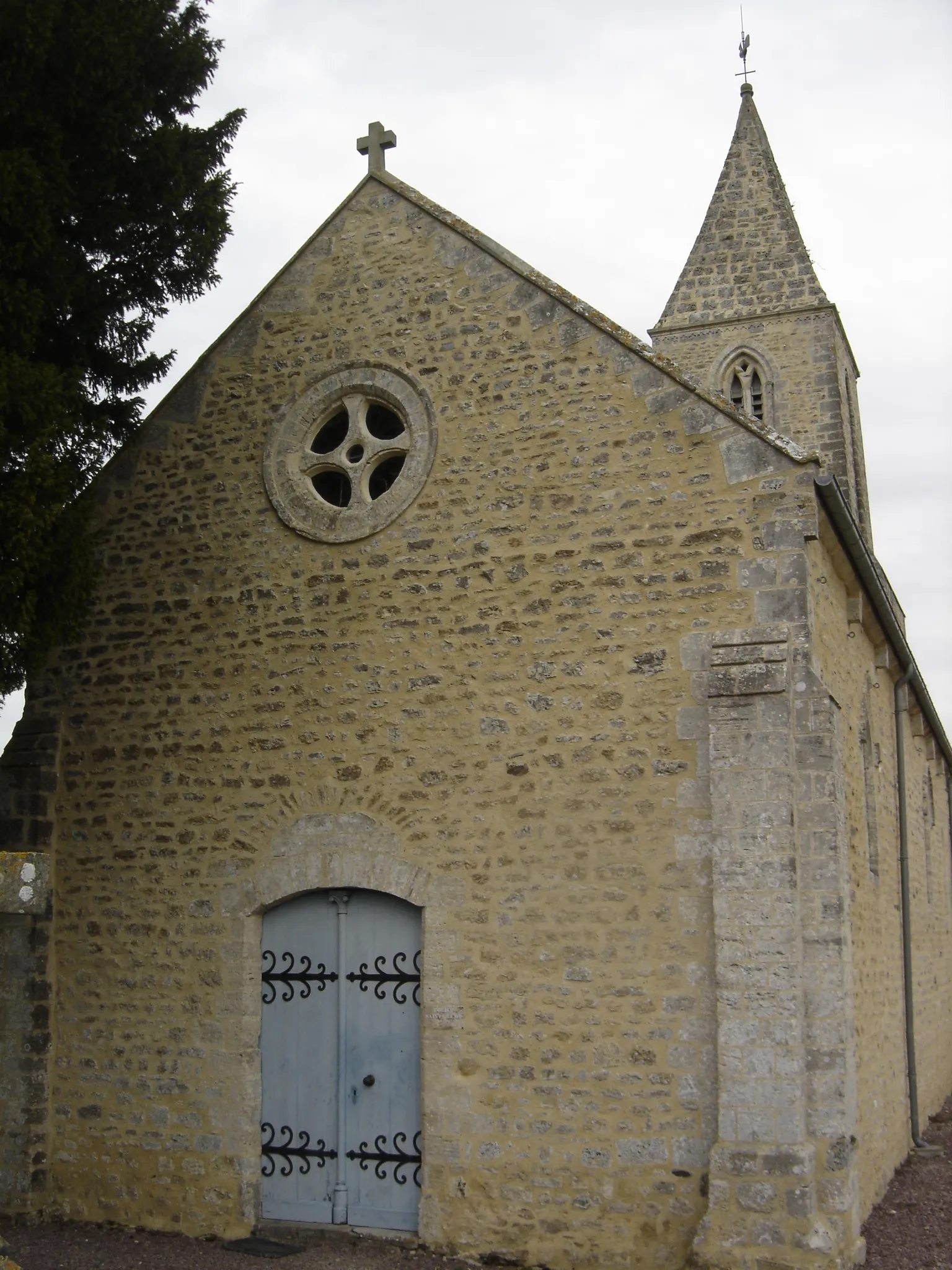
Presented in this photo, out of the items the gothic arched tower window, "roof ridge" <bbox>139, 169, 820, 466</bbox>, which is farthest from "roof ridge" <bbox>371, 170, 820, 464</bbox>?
the gothic arched tower window

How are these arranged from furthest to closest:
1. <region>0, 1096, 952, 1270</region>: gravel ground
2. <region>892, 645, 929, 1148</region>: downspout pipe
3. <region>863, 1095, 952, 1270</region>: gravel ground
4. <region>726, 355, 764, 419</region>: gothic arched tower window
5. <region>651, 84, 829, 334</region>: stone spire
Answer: <region>651, 84, 829, 334</region>: stone spire → <region>726, 355, 764, 419</region>: gothic arched tower window → <region>892, 645, 929, 1148</region>: downspout pipe → <region>0, 1096, 952, 1270</region>: gravel ground → <region>863, 1095, 952, 1270</region>: gravel ground

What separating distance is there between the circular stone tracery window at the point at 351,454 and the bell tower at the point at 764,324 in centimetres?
938

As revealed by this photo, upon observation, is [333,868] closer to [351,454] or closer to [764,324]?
[351,454]

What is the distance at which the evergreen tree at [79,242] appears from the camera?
24.6 ft

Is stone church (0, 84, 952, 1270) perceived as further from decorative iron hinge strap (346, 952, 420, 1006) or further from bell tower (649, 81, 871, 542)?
bell tower (649, 81, 871, 542)

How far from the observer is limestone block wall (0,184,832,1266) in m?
7.26

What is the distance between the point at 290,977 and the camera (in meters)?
8.23

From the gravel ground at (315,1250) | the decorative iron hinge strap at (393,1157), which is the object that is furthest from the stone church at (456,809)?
the gravel ground at (315,1250)

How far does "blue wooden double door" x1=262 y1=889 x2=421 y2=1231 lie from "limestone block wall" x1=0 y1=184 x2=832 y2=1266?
178mm

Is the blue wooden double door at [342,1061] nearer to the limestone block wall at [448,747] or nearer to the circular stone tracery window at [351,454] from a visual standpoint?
the limestone block wall at [448,747]

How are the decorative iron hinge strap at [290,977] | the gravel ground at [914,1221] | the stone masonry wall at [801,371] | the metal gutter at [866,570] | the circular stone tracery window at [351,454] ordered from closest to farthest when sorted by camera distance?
1. the gravel ground at [914,1221]
2. the metal gutter at [866,570]
3. the decorative iron hinge strap at [290,977]
4. the circular stone tracery window at [351,454]
5. the stone masonry wall at [801,371]

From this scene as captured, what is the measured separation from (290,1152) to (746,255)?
1510 cm

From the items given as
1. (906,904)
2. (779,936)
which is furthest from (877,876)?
(779,936)

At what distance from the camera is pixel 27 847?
8961 millimetres
